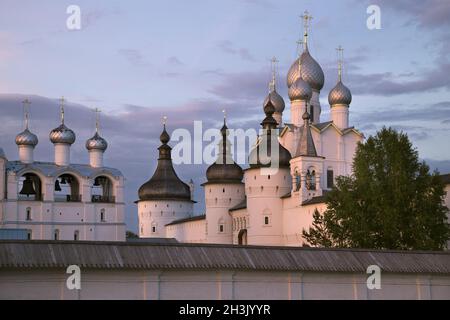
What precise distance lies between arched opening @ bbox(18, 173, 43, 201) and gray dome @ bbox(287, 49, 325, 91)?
1773 cm

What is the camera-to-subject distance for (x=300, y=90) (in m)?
56.2

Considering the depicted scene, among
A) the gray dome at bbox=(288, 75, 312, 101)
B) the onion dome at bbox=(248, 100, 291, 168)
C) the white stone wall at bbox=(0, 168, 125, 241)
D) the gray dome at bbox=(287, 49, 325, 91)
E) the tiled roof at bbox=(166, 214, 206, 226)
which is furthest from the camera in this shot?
the tiled roof at bbox=(166, 214, 206, 226)

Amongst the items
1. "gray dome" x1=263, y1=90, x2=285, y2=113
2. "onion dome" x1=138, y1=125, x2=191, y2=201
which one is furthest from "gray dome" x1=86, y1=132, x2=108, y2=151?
"gray dome" x1=263, y1=90, x2=285, y2=113

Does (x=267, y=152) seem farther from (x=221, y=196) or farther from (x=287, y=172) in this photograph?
(x=221, y=196)

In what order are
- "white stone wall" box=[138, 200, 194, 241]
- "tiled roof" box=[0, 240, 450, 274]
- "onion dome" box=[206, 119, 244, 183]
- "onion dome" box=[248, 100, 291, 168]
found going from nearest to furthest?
"tiled roof" box=[0, 240, 450, 274] → "onion dome" box=[248, 100, 291, 168] → "onion dome" box=[206, 119, 244, 183] → "white stone wall" box=[138, 200, 194, 241]

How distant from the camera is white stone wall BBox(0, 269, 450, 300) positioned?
19.8 meters

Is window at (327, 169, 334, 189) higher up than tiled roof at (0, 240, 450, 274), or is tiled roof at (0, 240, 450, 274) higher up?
window at (327, 169, 334, 189)

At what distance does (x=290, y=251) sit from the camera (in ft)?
73.5

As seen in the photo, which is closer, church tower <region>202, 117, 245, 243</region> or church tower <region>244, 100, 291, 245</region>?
church tower <region>244, 100, 291, 245</region>

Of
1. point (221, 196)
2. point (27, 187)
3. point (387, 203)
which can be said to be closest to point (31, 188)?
point (27, 187)

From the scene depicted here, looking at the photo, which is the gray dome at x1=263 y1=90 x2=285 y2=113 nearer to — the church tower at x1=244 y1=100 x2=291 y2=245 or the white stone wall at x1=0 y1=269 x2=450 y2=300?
the church tower at x1=244 y1=100 x2=291 y2=245

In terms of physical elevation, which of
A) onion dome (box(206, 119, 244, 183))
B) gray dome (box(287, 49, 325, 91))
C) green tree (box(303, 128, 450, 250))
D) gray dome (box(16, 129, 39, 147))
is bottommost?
green tree (box(303, 128, 450, 250))

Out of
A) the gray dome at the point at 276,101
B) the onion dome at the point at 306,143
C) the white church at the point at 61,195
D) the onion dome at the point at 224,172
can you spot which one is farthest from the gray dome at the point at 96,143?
the onion dome at the point at 306,143

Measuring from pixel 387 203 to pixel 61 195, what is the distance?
30772 millimetres
